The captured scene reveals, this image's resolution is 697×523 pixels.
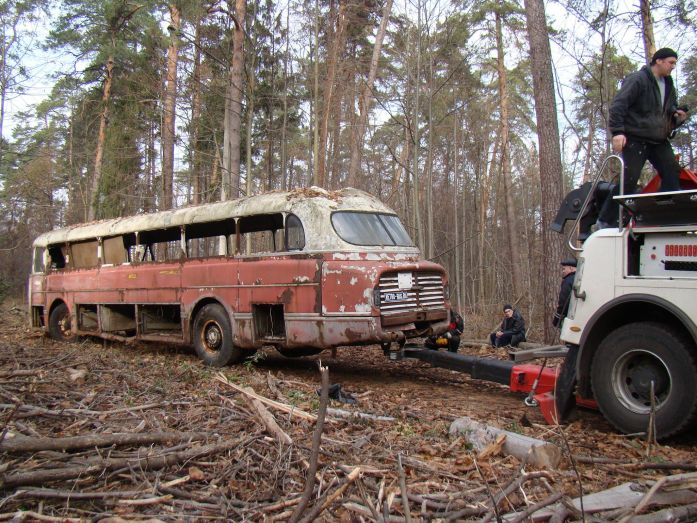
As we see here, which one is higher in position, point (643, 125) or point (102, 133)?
point (102, 133)

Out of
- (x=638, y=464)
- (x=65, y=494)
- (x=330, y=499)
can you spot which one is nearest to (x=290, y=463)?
(x=330, y=499)

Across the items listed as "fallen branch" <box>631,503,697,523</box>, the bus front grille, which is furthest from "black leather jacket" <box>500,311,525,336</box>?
"fallen branch" <box>631,503,697,523</box>

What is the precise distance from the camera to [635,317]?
14.7 ft

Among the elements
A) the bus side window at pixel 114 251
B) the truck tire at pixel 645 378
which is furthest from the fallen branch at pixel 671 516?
the bus side window at pixel 114 251

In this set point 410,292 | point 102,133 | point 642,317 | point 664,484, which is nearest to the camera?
point 664,484

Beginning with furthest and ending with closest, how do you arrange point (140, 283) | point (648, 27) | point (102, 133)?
point (102, 133) → point (648, 27) → point (140, 283)

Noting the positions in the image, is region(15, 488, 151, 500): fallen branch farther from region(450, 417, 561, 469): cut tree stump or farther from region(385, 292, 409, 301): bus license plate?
region(385, 292, 409, 301): bus license plate

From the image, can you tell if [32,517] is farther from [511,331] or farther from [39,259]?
[39,259]

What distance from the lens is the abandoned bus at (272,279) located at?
22.7 feet

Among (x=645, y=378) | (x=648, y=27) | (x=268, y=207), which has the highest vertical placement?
(x=648, y=27)

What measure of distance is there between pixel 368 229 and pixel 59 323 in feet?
31.3

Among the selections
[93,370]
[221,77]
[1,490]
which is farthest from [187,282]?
[221,77]

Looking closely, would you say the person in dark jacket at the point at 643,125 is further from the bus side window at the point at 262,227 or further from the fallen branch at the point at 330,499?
the bus side window at the point at 262,227

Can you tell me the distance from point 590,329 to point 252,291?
5045 millimetres
